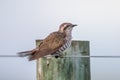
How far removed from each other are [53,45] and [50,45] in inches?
0.4

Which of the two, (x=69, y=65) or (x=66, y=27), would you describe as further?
(x=66, y=27)

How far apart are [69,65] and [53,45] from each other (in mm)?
110

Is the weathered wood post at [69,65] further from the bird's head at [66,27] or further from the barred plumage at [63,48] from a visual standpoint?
the bird's head at [66,27]

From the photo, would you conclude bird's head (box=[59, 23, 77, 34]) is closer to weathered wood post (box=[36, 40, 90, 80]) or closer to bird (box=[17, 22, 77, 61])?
bird (box=[17, 22, 77, 61])

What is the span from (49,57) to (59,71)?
56 mm

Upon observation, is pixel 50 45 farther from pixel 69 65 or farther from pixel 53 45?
pixel 69 65

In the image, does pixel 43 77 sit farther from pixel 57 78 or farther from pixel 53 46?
pixel 53 46

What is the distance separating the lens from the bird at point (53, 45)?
2.35ft

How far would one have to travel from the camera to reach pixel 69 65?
2.28 feet

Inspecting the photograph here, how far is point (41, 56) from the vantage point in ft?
2.31

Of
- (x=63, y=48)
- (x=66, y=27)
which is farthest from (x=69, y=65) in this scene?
(x=66, y=27)

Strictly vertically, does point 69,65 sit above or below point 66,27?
below

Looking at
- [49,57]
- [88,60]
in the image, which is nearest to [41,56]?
[49,57]

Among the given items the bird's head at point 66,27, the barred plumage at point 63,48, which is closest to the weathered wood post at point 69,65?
the barred plumage at point 63,48
